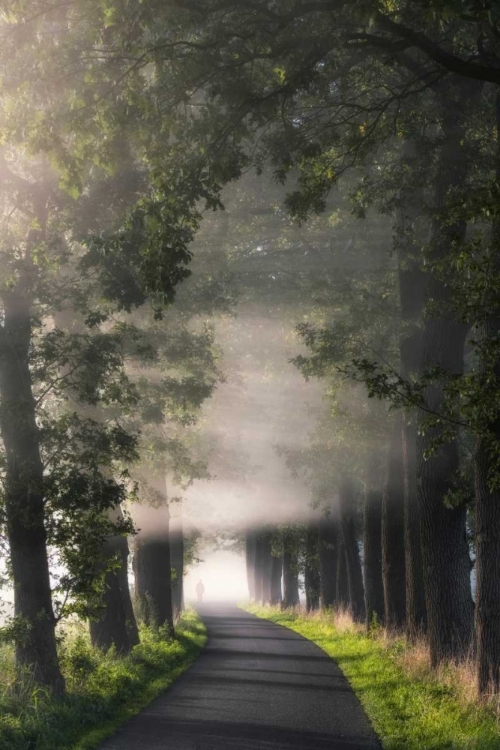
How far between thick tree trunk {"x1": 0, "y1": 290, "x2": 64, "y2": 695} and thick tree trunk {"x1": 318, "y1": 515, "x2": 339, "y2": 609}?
22337 mm

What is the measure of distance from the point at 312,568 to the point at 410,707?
28.6 meters

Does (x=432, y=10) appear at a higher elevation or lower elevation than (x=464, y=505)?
higher

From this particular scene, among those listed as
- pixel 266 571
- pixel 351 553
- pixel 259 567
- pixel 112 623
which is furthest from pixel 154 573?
pixel 259 567

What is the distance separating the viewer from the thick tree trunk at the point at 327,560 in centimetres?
3519

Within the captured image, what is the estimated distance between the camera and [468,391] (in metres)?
8.38

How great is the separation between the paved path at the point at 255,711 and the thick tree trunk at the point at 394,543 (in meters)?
2.09

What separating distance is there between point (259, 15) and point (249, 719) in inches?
359

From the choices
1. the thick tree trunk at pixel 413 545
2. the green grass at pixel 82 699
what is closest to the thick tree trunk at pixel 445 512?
the thick tree trunk at pixel 413 545

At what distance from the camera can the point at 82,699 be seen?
12711mm

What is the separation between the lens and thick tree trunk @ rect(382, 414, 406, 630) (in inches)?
805

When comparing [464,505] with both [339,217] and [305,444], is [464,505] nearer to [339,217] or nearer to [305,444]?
[339,217]

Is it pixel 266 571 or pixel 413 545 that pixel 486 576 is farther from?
pixel 266 571

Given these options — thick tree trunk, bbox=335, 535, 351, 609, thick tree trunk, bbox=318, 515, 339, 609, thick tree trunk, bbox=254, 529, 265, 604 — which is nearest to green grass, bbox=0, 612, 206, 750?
thick tree trunk, bbox=335, 535, 351, 609

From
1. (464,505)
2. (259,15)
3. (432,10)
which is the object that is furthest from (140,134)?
(464,505)
